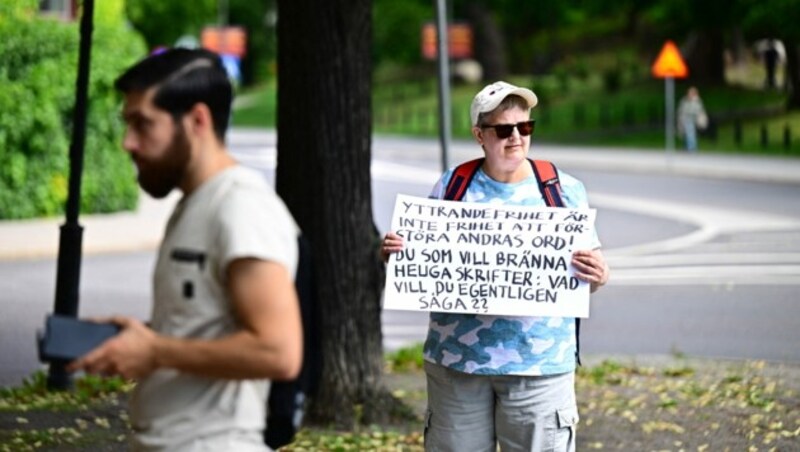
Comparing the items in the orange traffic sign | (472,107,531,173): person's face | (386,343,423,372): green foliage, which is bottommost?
(386,343,423,372): green foliage

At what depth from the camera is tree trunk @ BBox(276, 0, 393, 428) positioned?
361 inches

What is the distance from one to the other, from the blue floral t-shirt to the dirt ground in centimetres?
Result: 299

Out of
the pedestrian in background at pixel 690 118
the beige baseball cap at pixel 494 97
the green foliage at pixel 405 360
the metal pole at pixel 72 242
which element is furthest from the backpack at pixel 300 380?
the pedestrian in background at pixel 690 118

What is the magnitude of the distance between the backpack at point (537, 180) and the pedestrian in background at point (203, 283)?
1.97 meters

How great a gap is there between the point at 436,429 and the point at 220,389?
2036 mm

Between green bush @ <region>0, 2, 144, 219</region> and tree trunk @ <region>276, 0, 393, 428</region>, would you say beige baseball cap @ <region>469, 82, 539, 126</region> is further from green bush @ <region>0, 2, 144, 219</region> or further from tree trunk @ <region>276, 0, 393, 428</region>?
green bush @ <region>0, 2, 144, 219</region>

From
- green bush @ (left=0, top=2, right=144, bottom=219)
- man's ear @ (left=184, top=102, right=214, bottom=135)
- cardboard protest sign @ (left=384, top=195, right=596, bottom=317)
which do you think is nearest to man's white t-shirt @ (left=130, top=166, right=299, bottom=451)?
man's ear @ (left=184, top=102, right=214, bottom=135)

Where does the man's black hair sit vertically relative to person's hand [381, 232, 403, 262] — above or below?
above

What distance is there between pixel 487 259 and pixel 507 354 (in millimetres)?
395

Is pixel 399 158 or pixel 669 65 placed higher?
pixel 669 65

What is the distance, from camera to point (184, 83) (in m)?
3.71

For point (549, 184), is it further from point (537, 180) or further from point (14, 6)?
point (14, 6)

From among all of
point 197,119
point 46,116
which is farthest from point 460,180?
point 46,116

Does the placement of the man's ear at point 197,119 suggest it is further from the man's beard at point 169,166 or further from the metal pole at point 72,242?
the metal pole at point 72,242
